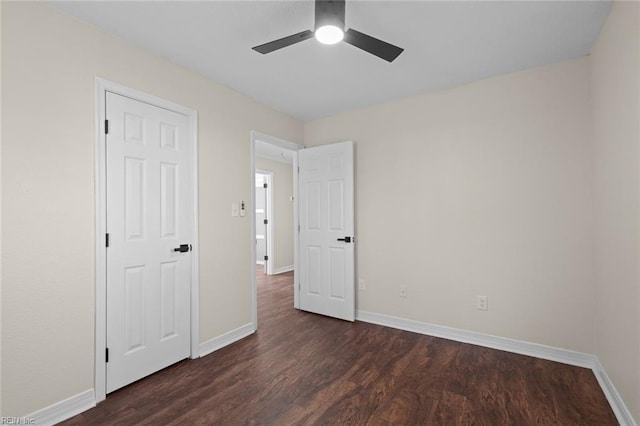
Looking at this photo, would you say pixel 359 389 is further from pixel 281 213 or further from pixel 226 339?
pixel 281 213

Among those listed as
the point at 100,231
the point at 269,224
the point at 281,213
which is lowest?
the point at 269,224

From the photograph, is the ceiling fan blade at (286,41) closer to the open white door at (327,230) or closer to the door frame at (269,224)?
the open white door at (327,230)

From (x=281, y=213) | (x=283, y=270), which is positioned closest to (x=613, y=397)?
(x=283, y=270)

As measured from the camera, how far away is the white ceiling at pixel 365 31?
6.09 feet

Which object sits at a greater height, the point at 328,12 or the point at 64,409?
the point at 328,12

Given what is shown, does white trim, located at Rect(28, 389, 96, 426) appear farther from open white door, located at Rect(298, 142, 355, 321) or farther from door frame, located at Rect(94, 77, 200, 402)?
open white door, located at Rect(298, 142, 355, 321)

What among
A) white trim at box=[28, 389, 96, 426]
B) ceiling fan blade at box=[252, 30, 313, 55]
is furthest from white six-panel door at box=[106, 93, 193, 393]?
ceiling fan blade at box=[252, 30, 313, 55]

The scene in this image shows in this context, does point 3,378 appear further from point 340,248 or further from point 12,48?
Result: point 340,248

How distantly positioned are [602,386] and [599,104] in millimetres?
2022

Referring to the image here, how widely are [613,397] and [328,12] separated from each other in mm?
2908

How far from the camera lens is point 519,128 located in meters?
2.69

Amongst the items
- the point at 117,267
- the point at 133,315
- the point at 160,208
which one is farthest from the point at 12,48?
the point at 133,315

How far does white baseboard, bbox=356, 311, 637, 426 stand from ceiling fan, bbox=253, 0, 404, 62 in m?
2.50

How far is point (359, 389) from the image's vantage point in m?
2.14
